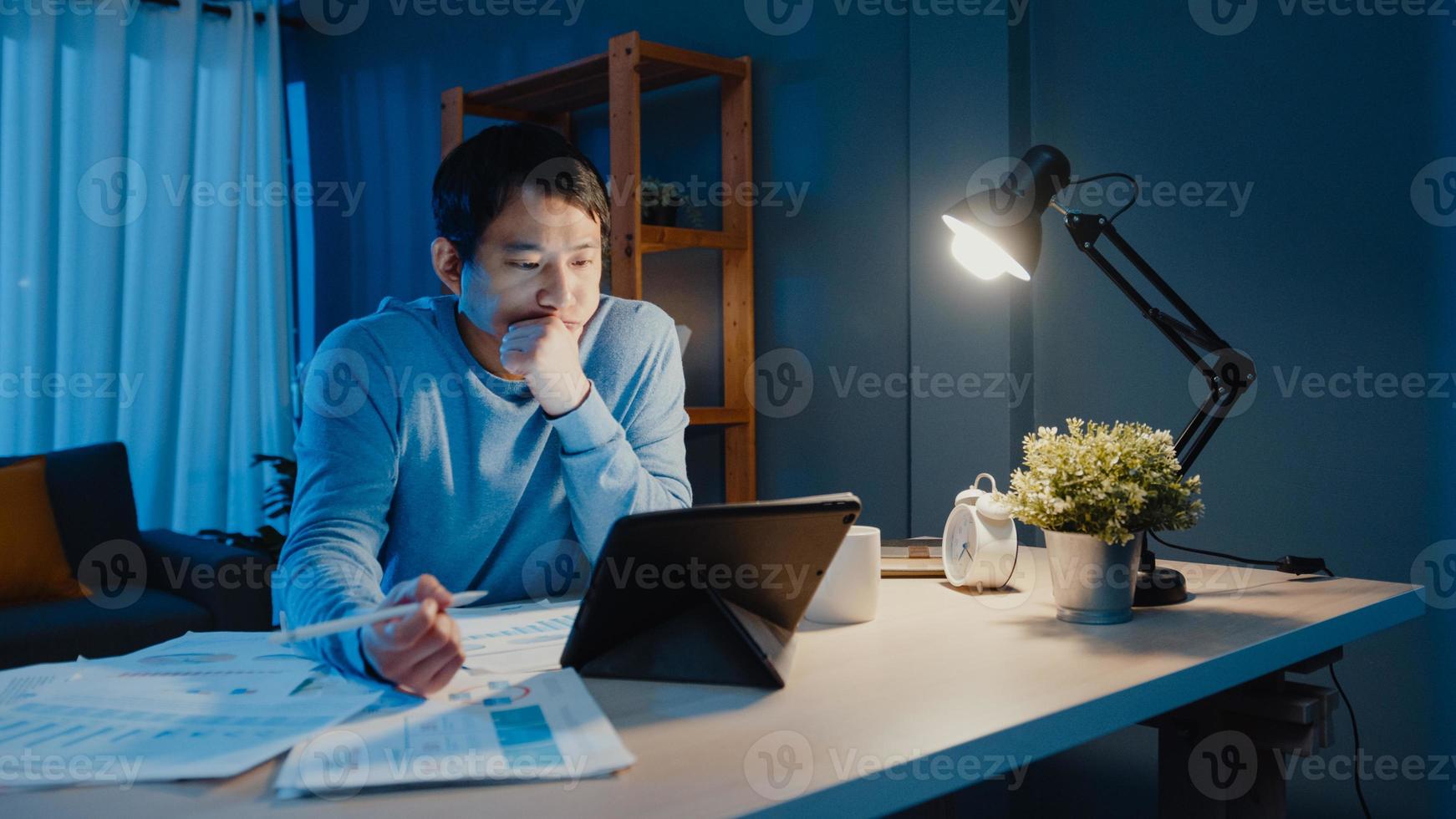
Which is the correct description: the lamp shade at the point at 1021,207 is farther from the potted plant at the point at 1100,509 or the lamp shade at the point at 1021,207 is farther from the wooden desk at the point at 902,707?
the wooden desk at the point at 902,707

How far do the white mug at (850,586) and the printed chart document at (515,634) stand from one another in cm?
26

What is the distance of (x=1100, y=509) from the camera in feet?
3.87

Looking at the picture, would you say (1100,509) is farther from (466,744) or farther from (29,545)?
(29,545)

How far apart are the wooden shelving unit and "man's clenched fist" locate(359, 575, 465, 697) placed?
6.32ft

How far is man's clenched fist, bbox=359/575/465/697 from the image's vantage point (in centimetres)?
83

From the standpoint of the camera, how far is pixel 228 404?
4.30 meters

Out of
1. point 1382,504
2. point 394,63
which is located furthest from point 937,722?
point 394,63

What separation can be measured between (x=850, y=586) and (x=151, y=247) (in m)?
3.83

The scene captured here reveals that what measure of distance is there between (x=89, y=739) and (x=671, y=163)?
2.60 metres

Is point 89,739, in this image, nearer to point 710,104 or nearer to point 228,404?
point 710,104

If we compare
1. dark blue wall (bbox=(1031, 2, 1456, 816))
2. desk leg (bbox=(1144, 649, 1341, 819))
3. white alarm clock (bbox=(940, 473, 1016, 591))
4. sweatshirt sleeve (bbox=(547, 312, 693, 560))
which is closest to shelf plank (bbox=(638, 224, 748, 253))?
dark blue wall (bbox=(1031, 2, 1456, 816))

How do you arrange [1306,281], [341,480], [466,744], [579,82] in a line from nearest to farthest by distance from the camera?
[466,744] < [341,480] < [1306,281] < [579,82]

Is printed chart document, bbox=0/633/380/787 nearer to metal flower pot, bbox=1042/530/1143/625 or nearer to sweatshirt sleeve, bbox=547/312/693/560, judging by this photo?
sweatshirt sleeve, bbox=547/312/693/560

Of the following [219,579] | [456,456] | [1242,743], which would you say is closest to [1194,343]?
[1242,743]
